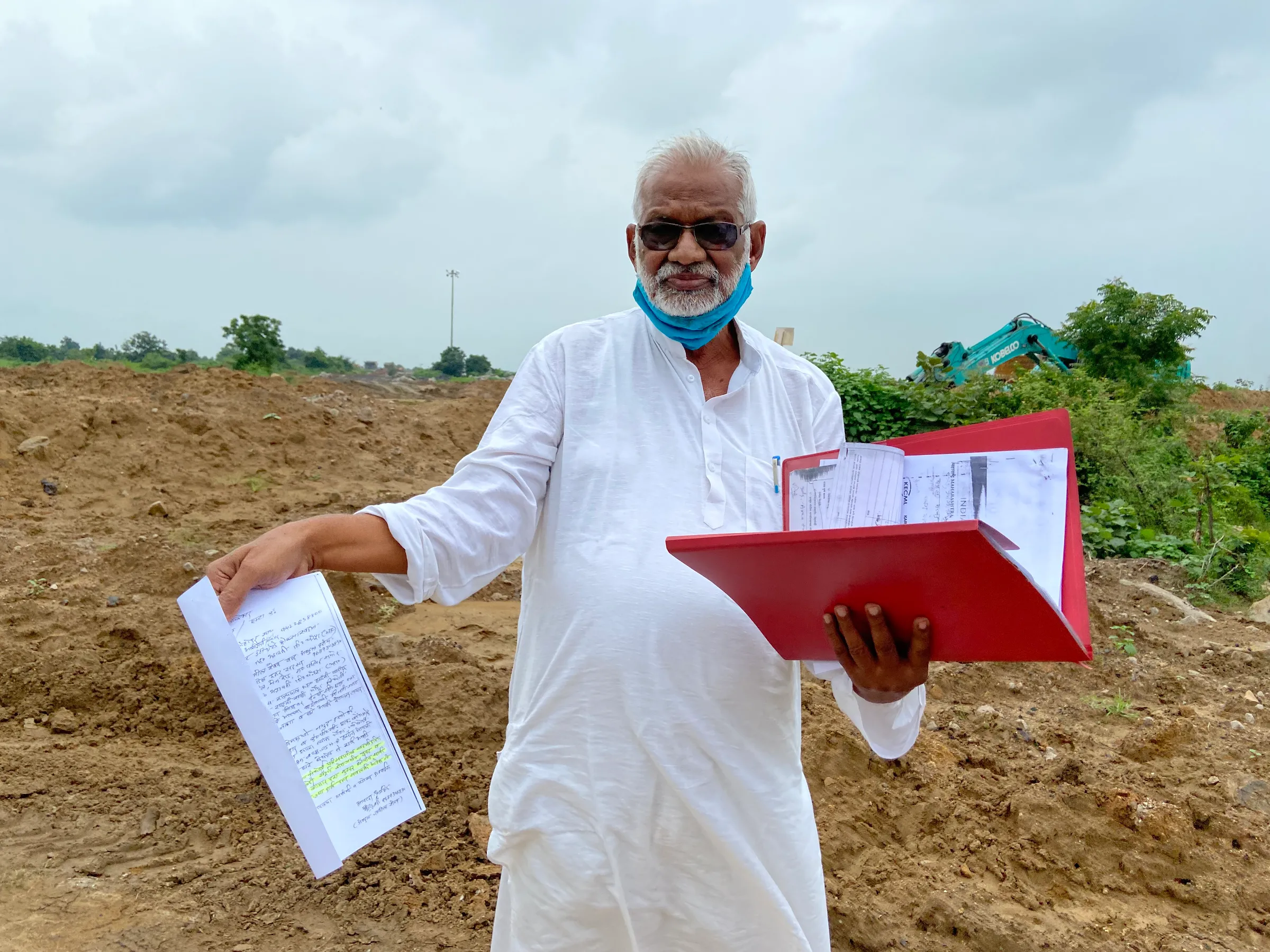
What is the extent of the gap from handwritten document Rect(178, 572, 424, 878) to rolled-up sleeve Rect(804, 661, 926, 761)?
75 cm

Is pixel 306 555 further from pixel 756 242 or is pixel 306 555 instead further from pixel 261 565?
pixel 756 242

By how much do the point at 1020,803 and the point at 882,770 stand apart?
534 millimetres

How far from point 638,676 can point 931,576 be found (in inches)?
23.6

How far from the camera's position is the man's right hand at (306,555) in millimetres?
1225

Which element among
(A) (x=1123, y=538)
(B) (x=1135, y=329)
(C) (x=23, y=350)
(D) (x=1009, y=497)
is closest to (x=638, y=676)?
(D) (x=1009, y=497)

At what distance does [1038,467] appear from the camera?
4.32 feet

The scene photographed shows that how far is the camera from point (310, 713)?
1.23 meters

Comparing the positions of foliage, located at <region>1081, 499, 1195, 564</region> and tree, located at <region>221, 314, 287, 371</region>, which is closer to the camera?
foliage, located at <region>1081, 499, 1195, 564</region>

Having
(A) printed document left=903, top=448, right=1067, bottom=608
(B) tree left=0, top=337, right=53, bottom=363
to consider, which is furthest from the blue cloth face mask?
(B) tree left=0, top=337, right=53, bottom=363

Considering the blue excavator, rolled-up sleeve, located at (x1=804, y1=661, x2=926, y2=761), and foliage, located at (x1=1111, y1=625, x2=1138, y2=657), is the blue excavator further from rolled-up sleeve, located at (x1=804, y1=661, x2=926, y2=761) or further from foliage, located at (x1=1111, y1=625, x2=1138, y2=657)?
rolled-up sleeve, located at (x1=804, y1=661, x2=926, y2=761)

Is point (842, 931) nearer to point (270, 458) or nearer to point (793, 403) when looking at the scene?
point (793, 403)

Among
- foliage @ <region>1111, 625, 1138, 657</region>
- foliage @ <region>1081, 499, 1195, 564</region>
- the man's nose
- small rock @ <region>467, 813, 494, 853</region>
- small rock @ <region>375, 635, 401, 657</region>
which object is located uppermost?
the man's nose

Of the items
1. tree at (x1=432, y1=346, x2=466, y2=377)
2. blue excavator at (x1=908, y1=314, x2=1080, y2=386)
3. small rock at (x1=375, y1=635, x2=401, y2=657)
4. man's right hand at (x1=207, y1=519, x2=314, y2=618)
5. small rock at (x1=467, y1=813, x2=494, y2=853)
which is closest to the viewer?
man's right hand at (x1=207, y1=519, x2=314, y2=618)

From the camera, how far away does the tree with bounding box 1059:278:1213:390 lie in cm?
1750
